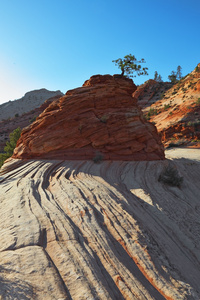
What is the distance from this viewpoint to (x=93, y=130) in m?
13.2

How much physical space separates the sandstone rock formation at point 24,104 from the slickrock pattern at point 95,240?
85242 millimetres

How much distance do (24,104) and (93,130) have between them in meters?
95.6

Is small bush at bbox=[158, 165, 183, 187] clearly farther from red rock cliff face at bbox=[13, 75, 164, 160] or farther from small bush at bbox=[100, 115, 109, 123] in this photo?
small bush at bbox=[100, 115, 109, 123]

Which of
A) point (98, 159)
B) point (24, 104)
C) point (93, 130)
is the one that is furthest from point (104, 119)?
point (24, 104)

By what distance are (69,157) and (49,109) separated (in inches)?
223

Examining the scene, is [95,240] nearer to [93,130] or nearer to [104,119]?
[93,130]

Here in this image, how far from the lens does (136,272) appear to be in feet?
11.5

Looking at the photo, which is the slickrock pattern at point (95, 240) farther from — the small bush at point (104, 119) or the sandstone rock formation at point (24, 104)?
the sandstone rock formation at point (24, 104)

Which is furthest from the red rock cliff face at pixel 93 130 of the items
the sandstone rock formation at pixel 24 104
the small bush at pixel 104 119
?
the sandstone rock formation at pixel 24 104

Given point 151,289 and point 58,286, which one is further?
point 151,289

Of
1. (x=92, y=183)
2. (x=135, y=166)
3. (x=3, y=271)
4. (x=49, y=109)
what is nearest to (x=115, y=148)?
(x=135, y=166)

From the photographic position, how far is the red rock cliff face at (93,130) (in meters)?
12.4

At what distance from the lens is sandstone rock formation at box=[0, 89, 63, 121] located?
85.8 metres

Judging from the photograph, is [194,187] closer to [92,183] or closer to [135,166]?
[135,166]
